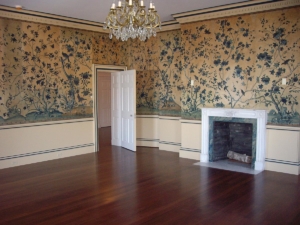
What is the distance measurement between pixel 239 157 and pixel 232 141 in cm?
39

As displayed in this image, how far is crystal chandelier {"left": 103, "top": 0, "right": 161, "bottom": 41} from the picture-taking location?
405 cm

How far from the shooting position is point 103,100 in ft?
39.3

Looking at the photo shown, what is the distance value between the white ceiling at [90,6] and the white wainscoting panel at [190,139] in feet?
7.85

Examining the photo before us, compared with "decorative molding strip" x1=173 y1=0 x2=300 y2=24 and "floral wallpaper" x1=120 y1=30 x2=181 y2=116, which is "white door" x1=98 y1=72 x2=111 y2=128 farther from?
"decorative molding strip" x1=173 y1=0 x2=300 y2=24

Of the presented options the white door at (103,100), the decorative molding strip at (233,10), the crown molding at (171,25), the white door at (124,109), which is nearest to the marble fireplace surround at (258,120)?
the decorative molding strip at (233,10)

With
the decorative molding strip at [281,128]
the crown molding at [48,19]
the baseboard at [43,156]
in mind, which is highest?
the crown molding at [48,19]

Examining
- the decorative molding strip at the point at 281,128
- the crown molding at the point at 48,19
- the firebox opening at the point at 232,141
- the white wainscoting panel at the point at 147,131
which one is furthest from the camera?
the white wainscoting panel at the point at 147,131

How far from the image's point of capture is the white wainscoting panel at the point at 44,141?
5.84m

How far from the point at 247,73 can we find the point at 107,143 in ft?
14.6

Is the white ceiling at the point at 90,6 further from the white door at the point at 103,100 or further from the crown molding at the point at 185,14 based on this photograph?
the white door at the point at 103,100

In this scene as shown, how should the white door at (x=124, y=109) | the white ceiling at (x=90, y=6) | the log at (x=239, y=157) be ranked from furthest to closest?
the white door at (x=124, y=109) → the log at (x=239, y=157) → the white ceiling at (x=90, y=6)

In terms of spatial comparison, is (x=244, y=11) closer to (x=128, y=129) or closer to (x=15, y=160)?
(x=128, y=129)

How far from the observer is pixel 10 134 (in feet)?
19.2

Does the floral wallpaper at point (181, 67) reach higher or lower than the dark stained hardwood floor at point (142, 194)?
higher
